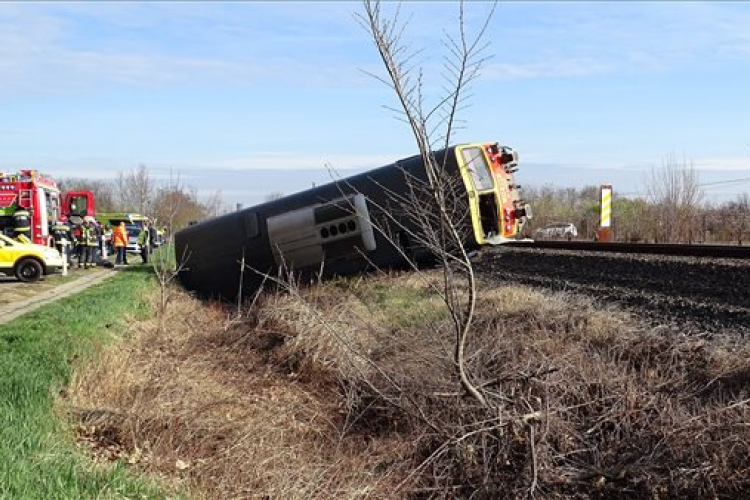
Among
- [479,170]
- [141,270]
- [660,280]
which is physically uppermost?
[479,170]

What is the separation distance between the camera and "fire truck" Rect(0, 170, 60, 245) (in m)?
23.8

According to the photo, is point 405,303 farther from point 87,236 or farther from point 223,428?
point 87,236

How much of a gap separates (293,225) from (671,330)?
814 cm

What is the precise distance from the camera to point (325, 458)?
23.0 feet

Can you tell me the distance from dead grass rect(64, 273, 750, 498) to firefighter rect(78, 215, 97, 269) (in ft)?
60.7

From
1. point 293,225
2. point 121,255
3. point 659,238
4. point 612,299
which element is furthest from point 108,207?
point 612,299

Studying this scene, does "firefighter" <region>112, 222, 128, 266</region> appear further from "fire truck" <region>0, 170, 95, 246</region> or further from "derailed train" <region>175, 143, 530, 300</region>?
"derailed train" <region>175, 143, 530, 300</region>

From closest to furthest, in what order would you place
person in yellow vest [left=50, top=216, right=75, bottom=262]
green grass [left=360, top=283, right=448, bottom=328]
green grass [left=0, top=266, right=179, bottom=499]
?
1. green grass [left=0, top=266, right=179, bottom=499]
2. green grass [left=360, top=283, right=448, bottom=328]
3. person in yellow vest [left=50, top=216, right=75, bottom=262]

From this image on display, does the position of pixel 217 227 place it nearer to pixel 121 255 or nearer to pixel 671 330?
pixel 671 330

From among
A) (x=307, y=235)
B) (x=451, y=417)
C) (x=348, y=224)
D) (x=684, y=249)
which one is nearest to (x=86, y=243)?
(x=307, y=235)

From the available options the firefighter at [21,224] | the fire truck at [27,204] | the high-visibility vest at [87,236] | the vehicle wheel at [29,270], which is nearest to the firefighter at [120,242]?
the high-visibility vest at [87,236]

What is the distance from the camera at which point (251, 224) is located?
616 inches

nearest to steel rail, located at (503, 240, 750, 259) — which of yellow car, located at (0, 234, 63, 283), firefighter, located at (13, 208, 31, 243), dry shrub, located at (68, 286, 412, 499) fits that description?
dry shrub, located at (68, 286, 412, 499)

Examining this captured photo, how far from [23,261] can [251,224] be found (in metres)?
8.16
